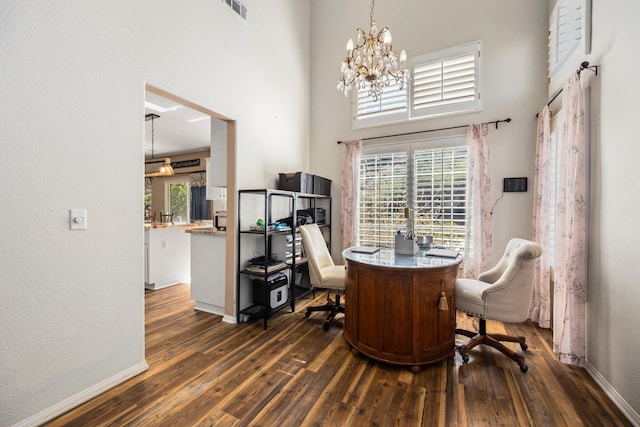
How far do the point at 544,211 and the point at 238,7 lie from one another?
408 cm

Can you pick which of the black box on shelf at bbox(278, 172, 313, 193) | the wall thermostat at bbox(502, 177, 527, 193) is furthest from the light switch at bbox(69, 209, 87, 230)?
the wall thermostat at bbox(502, 177, 527, 193)

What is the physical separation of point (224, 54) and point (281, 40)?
133 centimetres

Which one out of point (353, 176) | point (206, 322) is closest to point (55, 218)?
point (206, 322)

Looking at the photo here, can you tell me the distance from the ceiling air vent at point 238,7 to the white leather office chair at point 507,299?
12.2 ft

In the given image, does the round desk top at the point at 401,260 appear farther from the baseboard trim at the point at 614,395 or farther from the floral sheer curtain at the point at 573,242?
the baseboard trim at the point at 614,395

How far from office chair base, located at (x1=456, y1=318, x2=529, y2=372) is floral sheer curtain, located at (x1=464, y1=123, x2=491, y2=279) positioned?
0.97 m

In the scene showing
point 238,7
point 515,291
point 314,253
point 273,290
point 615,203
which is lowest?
point 273,290

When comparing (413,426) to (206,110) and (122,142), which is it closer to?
(122,142)

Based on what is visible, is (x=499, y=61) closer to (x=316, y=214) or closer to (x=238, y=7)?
(x=316, y=214)

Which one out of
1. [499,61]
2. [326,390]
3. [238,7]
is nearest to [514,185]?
[499,61]

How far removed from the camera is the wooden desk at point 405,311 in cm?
202

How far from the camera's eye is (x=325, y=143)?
4363 mm

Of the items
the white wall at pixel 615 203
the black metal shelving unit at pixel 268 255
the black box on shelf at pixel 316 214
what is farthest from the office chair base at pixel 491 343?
the black box on shelf at pixel 316 214

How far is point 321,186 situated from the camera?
394 centimetres
